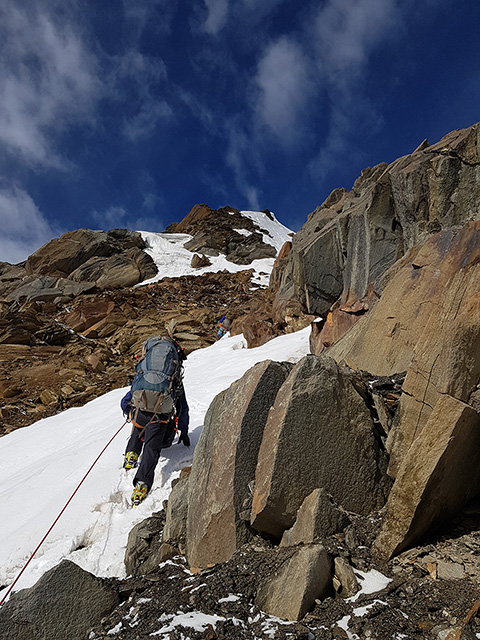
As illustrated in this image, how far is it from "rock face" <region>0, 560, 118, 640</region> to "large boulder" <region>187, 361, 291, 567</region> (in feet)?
2.87

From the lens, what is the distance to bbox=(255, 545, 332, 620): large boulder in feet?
8.50

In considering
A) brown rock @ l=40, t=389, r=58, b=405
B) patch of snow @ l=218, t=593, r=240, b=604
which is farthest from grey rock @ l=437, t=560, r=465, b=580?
brown rock @ l=40, t=389, r=58, b=405

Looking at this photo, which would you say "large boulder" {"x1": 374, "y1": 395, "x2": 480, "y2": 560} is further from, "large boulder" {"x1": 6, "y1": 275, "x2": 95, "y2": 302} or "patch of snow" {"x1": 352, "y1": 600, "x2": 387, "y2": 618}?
"large boulder" {"x1": 6, "y1": 275, "x2": 95, "y2": 302}

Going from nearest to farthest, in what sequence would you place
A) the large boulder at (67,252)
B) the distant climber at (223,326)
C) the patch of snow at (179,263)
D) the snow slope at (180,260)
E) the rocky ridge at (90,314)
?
the rocky ridge at (90,314) → the distant climber at (223,326) → the patch of snow at (179,263) → the snow slope at (180,260) → the large boulder at (67,252)

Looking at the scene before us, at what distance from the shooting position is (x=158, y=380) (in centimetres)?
572

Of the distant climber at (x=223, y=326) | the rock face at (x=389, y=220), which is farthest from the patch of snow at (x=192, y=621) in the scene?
the distant climber at (x=223, y=326)

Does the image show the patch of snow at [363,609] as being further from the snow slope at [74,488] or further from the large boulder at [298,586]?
the snow slope at [74,488]

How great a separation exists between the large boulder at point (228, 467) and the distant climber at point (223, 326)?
1402 cm

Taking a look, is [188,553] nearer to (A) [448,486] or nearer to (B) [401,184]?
(A) [448,486]

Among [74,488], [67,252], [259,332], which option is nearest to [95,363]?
[259,332]

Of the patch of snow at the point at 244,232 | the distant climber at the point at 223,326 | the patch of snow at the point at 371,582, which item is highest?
the patch of snow at the point at 244,232

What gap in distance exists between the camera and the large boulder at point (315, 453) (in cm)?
346

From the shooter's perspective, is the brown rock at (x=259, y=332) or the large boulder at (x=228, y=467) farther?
the brown rock at (x=259, y=332)

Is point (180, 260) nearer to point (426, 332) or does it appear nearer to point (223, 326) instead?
point (223, 326)
